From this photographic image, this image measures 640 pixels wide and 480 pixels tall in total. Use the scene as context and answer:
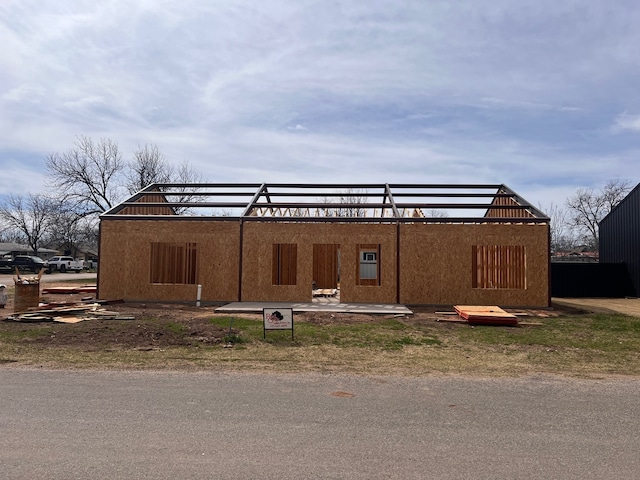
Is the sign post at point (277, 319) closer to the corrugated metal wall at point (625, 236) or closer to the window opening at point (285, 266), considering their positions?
the window opening at point (285, 266)

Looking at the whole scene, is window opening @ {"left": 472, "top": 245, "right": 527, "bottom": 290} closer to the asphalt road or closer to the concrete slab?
the concrete slab

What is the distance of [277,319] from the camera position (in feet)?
35.7

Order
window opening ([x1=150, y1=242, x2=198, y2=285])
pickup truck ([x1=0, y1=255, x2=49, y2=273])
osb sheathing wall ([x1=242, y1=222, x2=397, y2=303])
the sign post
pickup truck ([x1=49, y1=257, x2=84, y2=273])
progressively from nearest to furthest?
the sign post → osb sheathing wall ([x1=242, y1=222, x2=397, y2=303]) → window opening ([x1=150, y1=242, x2=198, y2=285]) → pickup truck ([x1=0, y1=255, x2=49, y2=273]) → pickup truck ([x1=49, y1=257, x2=84, y2=273])

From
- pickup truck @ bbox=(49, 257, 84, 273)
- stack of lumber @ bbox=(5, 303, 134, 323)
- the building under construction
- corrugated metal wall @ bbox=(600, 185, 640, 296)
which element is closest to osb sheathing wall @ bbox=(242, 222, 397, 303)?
the building under construction

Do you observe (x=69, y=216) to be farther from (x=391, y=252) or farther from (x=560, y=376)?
(x=560, y=376)

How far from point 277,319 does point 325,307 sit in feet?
20.2

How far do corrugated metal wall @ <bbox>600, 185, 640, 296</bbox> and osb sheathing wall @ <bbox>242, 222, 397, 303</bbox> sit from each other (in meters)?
15.2

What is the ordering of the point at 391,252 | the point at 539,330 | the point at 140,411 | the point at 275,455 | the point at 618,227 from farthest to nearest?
the point at 618,227, the point at 391,252, the point at 539,330, the point at 140,411, the point at 275,455

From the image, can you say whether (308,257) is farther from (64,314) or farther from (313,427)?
(313,427)

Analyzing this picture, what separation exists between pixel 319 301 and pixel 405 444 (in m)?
14.3

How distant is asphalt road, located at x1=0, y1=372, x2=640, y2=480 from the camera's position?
415cm

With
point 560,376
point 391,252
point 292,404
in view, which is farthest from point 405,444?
point 391,252

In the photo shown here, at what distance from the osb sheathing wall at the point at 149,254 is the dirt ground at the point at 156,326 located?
142 centimetres

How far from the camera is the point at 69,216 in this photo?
37438mm
